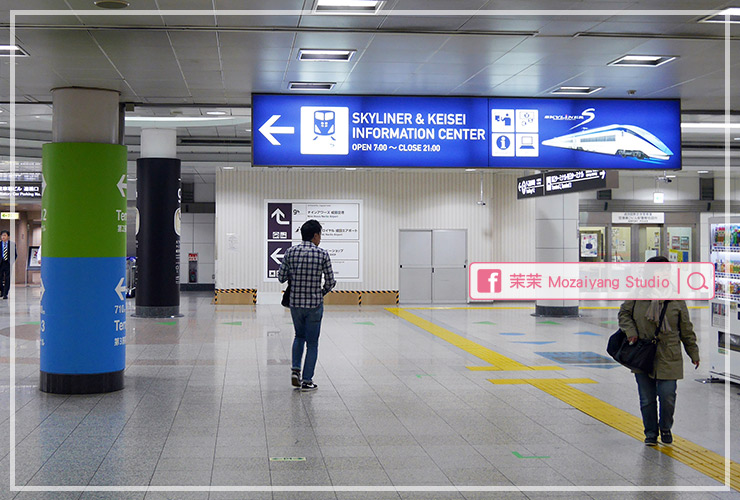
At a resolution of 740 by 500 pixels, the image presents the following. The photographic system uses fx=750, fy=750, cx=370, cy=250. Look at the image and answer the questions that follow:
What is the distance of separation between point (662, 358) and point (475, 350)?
19.2 feet

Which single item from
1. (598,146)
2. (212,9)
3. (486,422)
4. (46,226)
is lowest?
(486,422)

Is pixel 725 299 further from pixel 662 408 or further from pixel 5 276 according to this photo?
pixel 5 276

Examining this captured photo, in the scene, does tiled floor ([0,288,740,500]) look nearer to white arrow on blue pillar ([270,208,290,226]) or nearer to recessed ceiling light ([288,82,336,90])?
recessed ceiling light ([288,82,336,90])

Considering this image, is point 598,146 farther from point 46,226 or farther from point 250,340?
point 250,340

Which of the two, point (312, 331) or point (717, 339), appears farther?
point (717, 339)

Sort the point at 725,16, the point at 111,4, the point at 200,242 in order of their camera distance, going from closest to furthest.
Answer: the point at 111,4, the point at 725,16, the point at 200,242

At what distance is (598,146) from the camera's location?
310 inches

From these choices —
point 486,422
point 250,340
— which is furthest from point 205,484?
point 250,340

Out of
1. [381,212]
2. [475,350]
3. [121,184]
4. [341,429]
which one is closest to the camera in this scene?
[341,429]

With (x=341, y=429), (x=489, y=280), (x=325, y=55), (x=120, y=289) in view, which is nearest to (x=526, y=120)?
(x=325, y=55)

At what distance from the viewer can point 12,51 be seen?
267 inches

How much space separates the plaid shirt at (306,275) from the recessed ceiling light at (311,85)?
1.74 meters

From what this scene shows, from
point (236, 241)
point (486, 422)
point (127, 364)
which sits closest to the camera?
point (486, 422)

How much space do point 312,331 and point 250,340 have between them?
493 centimetres
